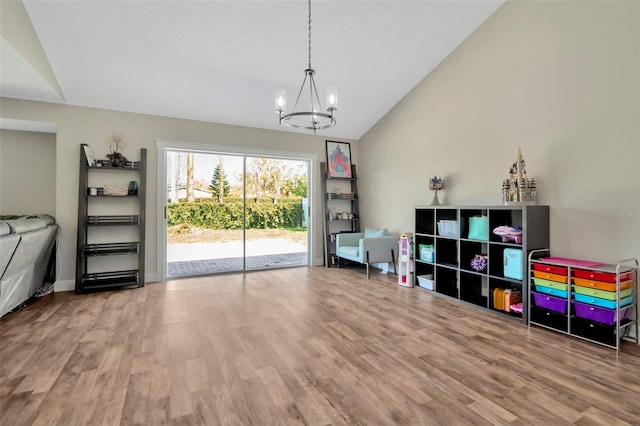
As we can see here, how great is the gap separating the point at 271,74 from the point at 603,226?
13.2 ft

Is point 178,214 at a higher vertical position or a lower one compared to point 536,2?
lower

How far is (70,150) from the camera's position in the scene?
4223mm

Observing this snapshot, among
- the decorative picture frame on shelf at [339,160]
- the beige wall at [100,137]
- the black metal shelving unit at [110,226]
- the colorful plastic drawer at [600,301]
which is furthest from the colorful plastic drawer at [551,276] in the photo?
the black metal shelving unit at [110,226]

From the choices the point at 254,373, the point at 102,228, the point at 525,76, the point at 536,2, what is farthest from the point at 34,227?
the point at 536,2

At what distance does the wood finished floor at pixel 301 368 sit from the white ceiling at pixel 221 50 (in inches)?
109

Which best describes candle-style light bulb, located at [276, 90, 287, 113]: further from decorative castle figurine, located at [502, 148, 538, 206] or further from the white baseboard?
the white baseboard

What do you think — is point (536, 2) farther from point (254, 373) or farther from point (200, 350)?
→ point (200, 350)

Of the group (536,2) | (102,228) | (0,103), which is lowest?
(102,228)

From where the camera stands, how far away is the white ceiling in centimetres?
309

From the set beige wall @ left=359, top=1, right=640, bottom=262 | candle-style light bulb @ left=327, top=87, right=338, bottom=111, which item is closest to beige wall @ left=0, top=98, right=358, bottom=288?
candle-style light bulb @ left=327, top=87, right=338, bottom=111

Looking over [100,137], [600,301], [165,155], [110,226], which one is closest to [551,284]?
[600,301]

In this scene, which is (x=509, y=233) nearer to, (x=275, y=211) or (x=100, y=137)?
(x=275, y=211)

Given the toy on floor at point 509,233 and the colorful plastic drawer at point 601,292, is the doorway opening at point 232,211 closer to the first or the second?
the toy on floor at point 509,233

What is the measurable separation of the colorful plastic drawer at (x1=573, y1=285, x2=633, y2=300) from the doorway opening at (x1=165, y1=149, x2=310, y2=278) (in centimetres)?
413
